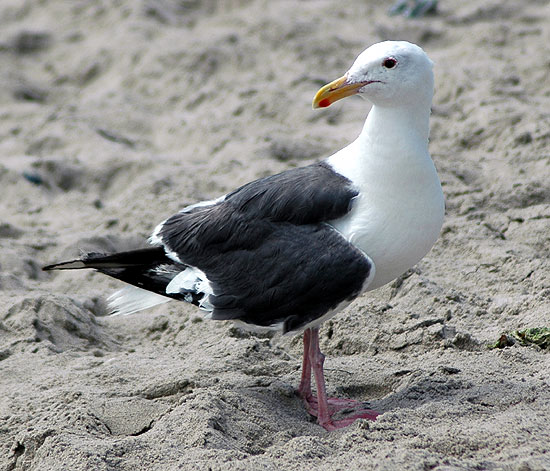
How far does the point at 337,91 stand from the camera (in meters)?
3.27

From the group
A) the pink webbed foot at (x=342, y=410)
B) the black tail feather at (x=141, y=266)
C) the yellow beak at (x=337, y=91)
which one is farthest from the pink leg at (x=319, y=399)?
the yellow beak at (x=337, y=91)

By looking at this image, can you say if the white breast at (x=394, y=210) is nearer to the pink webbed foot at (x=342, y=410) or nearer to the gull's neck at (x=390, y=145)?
the gull's neck at (x=390, y=145)

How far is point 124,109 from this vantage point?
6238 mm

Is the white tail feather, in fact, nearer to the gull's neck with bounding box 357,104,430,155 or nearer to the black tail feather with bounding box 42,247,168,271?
the black tail feather with bounding box 42,247,168,271

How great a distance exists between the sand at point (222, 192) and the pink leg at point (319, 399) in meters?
0.05

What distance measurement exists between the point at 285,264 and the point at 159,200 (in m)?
2.03

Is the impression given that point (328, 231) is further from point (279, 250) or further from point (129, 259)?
point (129, 259)

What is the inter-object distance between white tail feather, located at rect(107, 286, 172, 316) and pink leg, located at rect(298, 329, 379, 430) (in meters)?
0.60

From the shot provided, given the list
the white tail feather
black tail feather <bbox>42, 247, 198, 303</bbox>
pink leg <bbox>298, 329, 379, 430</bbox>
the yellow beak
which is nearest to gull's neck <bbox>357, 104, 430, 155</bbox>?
the yellow beak

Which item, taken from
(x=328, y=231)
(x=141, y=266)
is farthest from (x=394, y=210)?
(x=141, y=266)

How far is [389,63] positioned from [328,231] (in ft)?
2.09

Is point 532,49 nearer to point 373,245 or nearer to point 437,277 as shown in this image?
point 437,277

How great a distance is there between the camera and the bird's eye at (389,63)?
3.13 m

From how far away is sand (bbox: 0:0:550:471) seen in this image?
114 inches
